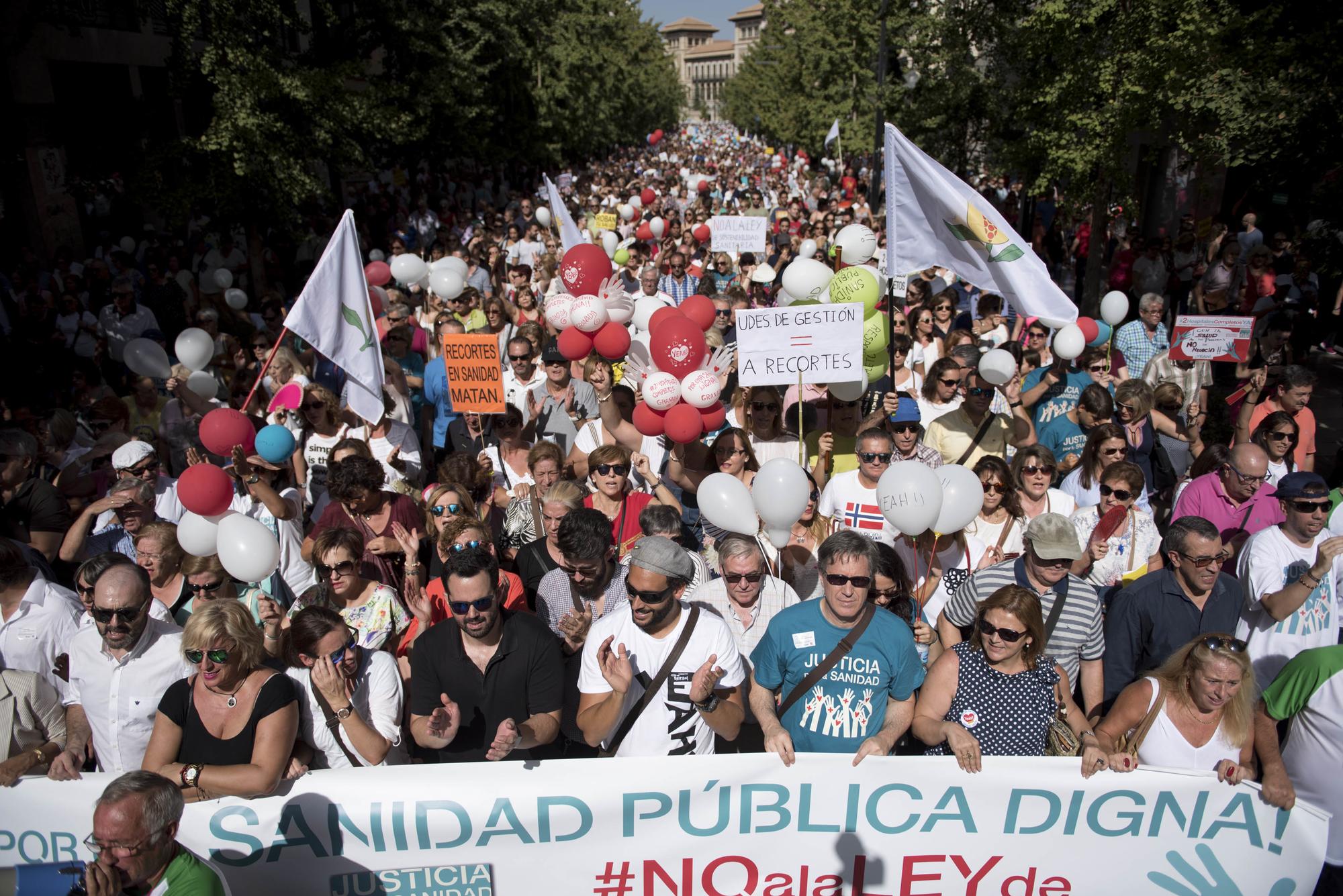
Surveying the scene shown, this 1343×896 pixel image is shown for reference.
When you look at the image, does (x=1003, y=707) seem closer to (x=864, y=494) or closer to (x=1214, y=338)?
(x=864, y=494)

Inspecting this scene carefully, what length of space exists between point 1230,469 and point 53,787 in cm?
549

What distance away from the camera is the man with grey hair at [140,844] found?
2510 millimetres

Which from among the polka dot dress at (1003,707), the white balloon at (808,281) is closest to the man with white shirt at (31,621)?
the polka dot dress at (1003,707)

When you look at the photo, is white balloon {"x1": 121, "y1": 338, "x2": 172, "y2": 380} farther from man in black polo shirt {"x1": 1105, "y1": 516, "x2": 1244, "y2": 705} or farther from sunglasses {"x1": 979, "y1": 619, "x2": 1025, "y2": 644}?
man in black polo shirt {"x1": 1105, "y1": 516, "x2": 1244, "y2": 705}

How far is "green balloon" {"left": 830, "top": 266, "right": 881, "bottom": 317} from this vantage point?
647 centimetres

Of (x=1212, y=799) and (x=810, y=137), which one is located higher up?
(x=810, y=137)

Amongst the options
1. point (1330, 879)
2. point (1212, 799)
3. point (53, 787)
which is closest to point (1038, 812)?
point (1212, 799)

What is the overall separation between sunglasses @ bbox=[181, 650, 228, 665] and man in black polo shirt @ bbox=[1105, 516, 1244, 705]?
355 centimetres

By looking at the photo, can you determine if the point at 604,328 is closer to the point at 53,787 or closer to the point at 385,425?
the point at 385,425

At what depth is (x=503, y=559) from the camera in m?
5.02

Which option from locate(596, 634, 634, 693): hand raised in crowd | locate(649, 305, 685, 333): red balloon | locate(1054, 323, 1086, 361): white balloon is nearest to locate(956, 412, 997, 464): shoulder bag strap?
locate(1054, 323, 1086, 361): white balloon

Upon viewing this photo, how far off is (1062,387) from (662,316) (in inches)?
116

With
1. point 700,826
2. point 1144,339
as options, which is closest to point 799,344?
point 700,826

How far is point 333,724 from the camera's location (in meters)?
3.41
